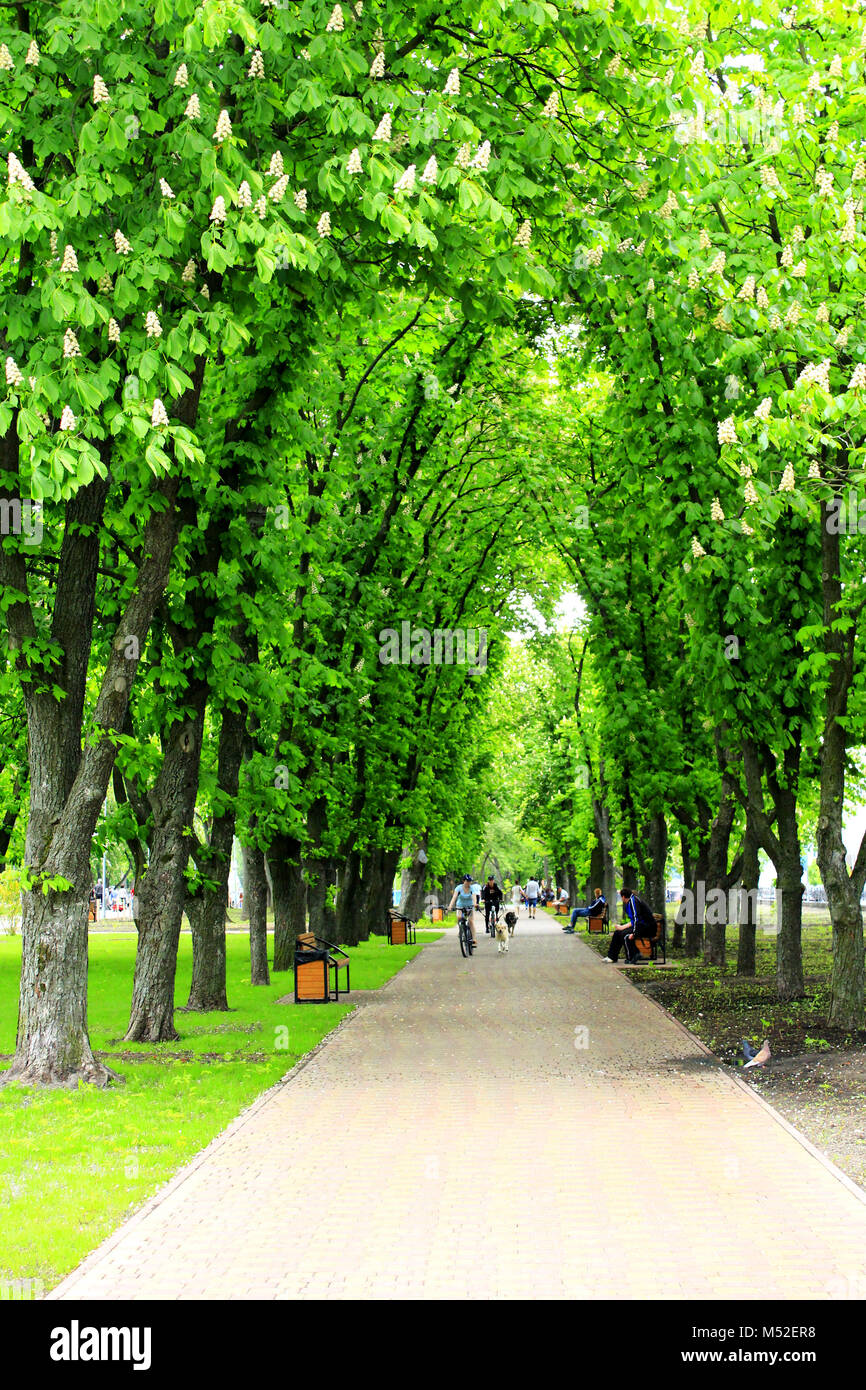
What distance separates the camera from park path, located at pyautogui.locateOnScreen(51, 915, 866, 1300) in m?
5.64

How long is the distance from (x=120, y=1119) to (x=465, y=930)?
2244 centimetres

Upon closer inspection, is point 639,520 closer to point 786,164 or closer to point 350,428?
point 786,164

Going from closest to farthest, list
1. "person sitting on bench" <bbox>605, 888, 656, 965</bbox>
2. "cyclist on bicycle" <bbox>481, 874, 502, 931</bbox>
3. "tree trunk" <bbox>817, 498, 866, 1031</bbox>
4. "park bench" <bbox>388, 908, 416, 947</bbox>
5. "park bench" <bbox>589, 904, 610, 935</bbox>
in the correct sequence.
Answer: "tree trunk" <bbox>817, 498, 866, 1031</bbox>, "person sitting on bench" <bbox>605, 888, 656, 965</bbox>, "park bench" <bbox>388, 908, 416, 947</bbox>, "cyclist on bicycle" <bbox>481, 874, 502, 931</bbox>, "park bench" <bbox>589, 904, 610, 935</bbox>

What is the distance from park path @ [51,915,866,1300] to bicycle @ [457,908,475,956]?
1755cm

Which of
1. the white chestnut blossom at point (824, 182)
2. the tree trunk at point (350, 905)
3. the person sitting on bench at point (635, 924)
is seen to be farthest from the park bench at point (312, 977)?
the tree trunk at point (350, 905)

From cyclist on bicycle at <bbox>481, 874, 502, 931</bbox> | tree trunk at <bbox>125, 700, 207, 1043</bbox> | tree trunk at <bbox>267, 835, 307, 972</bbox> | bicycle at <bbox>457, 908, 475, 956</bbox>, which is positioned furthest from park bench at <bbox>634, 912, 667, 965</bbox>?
tree trunk at <bbox>125, 700, 207, 1043</bbox>

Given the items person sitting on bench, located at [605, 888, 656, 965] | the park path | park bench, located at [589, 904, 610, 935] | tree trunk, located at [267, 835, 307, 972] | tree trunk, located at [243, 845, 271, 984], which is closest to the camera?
the park path

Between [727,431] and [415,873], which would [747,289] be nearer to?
[727,431]

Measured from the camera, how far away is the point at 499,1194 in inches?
287

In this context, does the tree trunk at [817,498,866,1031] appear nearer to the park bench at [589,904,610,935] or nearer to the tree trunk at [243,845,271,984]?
the tree trunk at [243,845,271,984]

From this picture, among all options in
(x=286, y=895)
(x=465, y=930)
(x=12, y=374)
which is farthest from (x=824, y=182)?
(x=465, y=930)
